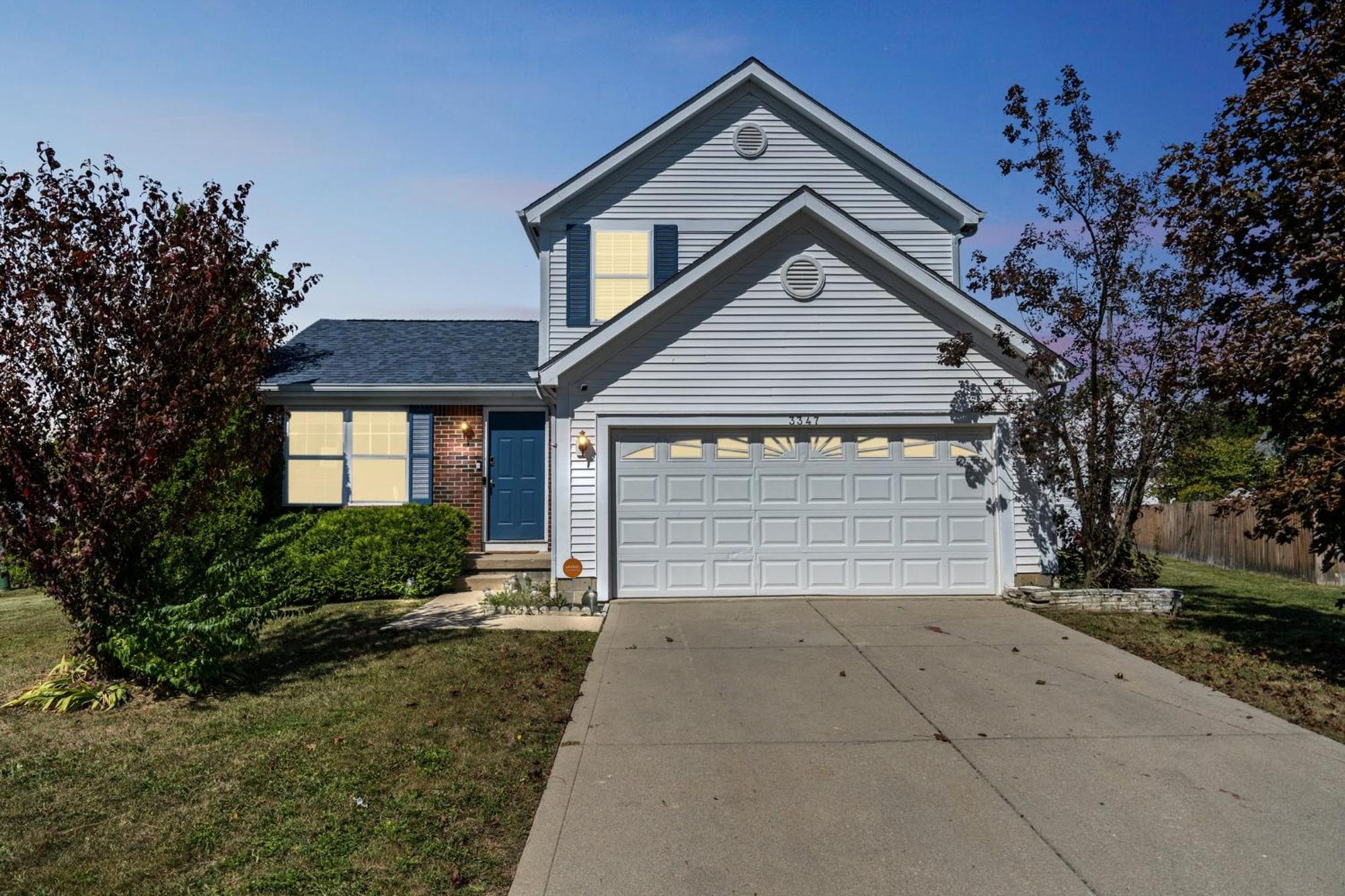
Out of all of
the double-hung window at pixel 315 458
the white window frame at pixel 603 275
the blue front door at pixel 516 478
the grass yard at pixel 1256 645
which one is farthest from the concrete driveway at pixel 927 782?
the double-hung window at pixel 315 458

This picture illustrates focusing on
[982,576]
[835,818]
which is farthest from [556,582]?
[835,818]

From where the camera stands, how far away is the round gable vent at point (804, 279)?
35.9ft

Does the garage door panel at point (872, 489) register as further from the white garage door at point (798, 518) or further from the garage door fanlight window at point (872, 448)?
the garage door fanlight window at point (872, 448)

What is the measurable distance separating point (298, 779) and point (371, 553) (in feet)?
23.5

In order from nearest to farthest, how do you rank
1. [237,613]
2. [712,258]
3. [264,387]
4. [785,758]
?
[785,758], [237,613], [712,258], [264,387]

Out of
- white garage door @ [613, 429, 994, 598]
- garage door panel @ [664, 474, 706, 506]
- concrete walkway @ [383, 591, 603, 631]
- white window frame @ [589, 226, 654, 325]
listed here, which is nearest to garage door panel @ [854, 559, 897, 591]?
white garage door @ [613, 429, 994, 598]

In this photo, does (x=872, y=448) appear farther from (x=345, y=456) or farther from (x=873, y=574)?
(x=345, y=456)

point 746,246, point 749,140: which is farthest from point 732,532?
point 749,140

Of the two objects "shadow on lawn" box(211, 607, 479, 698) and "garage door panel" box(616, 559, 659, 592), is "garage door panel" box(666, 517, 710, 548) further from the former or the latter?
"shadow on lawn" box(211, 607, 479, 698)

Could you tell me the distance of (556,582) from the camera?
1073 centimetres

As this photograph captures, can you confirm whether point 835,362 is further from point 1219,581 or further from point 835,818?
point 1219,581

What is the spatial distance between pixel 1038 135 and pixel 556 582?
8702 millimetres

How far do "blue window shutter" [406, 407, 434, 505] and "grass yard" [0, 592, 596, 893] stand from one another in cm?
580

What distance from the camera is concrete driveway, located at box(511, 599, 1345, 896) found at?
12.6 feet
